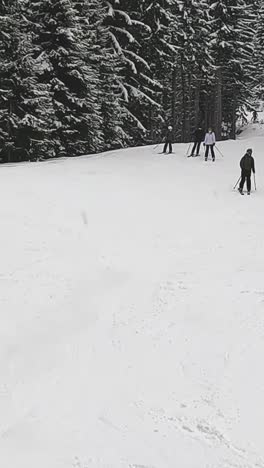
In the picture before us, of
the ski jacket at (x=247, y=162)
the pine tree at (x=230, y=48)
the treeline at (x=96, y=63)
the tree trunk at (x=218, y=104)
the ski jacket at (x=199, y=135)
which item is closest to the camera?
the ski jacket at (x=247, y=162)

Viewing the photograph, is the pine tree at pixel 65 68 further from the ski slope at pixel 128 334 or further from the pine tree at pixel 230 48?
the pine tree at pixel 230 48

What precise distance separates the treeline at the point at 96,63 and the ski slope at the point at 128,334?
7.00 m

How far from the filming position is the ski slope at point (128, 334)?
15.2 feet

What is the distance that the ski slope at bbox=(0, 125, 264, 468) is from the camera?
462cm

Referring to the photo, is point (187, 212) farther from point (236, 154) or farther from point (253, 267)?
point (236, 154)

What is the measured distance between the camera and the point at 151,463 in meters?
4.33

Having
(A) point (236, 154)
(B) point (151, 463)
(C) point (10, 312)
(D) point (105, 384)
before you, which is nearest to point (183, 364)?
(D) point (105, 384)

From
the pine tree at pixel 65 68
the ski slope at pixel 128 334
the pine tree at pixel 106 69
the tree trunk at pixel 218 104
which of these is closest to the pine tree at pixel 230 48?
the tree trunk at pixel 218 104

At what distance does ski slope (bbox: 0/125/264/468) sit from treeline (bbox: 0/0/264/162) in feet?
23.0

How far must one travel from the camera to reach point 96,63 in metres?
24.2

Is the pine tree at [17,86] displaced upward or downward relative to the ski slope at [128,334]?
upward

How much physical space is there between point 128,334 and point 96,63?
2004 cm

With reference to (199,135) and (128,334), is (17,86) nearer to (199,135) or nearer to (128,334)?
(199,135)

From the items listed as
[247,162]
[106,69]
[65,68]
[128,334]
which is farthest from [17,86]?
[128,334]
